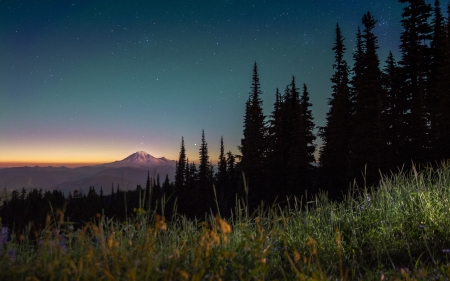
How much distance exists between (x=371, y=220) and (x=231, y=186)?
168ft

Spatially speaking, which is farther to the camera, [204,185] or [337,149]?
[204,185]

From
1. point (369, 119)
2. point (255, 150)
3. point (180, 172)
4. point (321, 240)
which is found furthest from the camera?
point (180, 172)

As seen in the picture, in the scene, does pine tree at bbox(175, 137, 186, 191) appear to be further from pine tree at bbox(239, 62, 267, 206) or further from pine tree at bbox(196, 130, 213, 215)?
pine tree at bbox(239, 62, 267, 206)

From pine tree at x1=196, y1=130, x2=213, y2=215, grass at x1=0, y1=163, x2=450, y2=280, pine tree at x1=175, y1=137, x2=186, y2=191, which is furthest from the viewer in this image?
pine tree at x1=175, y1=137, x2=186, y2=191

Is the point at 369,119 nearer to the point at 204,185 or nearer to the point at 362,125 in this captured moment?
the point at 362,125

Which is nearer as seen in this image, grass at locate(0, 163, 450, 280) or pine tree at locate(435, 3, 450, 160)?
grass at locate(0, 163, 450, 280)

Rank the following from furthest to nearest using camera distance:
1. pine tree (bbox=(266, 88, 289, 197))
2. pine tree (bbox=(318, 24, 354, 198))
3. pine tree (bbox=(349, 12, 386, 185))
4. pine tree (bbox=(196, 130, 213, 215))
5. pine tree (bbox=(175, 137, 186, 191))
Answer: pine tree (bbox=(175, 137, 186, 191)) < pine tree (bbox=(196, 130, 213, 215)) < pine tree (bbox=(266, 88, 289, 197)) < pine tree (bbox=(318, 24, 354, 198)) < pine tree (bbox=(349, 12, 386, 185))

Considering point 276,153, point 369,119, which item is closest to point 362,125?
point 369,119

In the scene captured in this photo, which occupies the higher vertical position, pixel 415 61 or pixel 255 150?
pixel 415 61

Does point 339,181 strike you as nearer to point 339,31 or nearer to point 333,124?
point 333,124

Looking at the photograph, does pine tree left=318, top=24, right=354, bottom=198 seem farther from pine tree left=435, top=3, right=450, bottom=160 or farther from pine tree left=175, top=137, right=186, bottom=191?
pine tree left=175, top=137, right=186, bottom=191

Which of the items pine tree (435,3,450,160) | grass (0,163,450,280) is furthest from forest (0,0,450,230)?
grass (0,163,450,280)

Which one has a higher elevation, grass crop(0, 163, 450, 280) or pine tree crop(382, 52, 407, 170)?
pine tree crop(382, 52, 407, 170)

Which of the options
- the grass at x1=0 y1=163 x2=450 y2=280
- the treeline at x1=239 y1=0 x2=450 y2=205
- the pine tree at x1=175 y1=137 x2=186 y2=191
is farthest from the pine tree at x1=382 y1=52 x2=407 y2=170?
the pine tree at x1=175 y1=137 x2=186 y2=191
